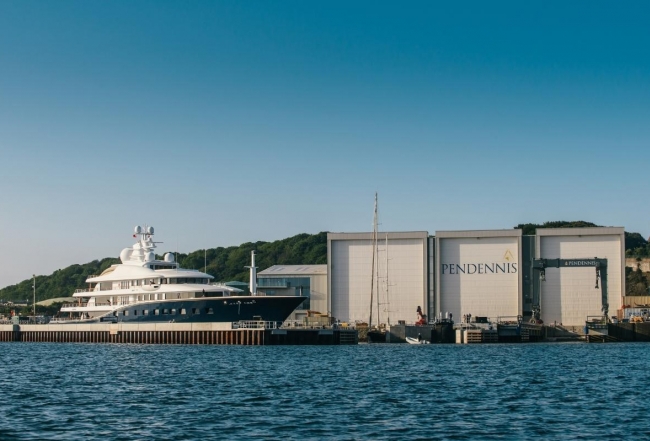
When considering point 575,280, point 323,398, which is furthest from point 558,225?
point 323,398

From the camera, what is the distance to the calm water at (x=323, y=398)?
109 ft

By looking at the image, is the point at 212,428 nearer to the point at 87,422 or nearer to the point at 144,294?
the point at 87,422

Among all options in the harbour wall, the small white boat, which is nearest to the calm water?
the harbour wall

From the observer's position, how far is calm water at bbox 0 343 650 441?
33.2 m

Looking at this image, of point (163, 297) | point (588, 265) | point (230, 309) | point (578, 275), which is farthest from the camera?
point (578, 275)

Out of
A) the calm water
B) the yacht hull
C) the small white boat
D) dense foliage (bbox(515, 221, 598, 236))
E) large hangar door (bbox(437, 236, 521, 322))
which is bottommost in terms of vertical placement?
the small white boat

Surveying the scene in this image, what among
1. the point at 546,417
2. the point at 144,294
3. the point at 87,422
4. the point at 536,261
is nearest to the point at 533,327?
the point at 536,261

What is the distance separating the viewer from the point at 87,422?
35219mm

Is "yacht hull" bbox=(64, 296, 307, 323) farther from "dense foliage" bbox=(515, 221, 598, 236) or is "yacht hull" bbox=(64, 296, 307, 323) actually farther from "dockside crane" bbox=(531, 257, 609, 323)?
"dense foliage" bbox=(515, 221, 598, 236)

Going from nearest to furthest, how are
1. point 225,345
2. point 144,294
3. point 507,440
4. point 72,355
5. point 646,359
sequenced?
point 507,440, point 646,359, point 72,355, point 225,345, point 144,294

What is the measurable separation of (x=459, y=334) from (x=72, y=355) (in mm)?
44420

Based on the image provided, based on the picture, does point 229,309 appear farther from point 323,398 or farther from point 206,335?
point 323,398

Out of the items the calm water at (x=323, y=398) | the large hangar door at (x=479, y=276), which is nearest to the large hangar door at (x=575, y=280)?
the large hangar door at (x=479, y=276)

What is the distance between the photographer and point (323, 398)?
42.4 meters
